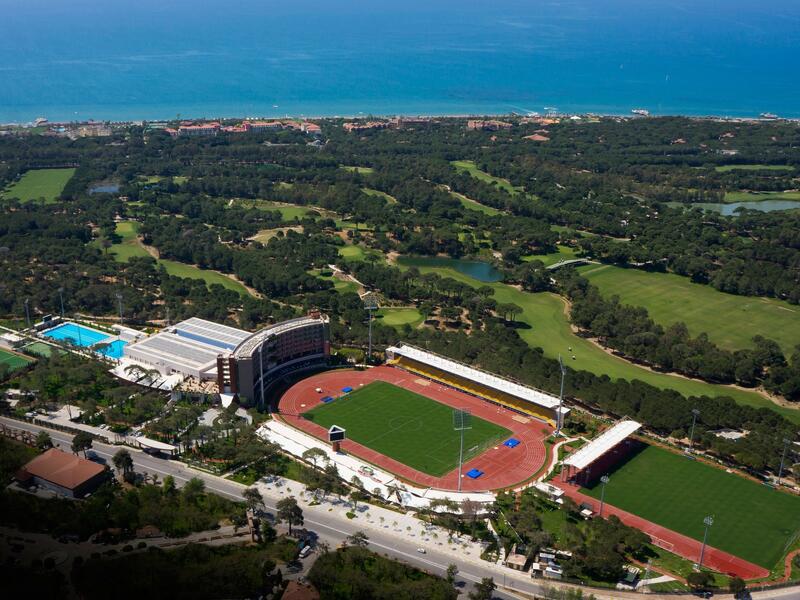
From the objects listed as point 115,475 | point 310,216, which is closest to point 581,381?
point 115,475

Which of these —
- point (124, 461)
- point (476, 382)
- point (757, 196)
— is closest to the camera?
point (124, 461)

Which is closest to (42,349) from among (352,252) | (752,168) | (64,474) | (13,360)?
(13,360)

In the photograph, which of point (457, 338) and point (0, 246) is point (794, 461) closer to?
point (457, 338)

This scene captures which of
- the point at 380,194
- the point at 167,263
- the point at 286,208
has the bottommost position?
the point at 167,263

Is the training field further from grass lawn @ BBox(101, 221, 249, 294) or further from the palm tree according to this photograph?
grass lawn @ BBox(101, 221, 249, 294)

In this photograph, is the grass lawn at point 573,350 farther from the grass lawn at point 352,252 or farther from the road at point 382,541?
the road at point 382,541

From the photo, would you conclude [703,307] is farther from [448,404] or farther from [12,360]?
[12,360]

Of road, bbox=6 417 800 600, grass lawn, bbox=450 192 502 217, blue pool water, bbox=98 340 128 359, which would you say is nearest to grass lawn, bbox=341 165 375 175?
grass lawn, bbox=450 192 502 217
